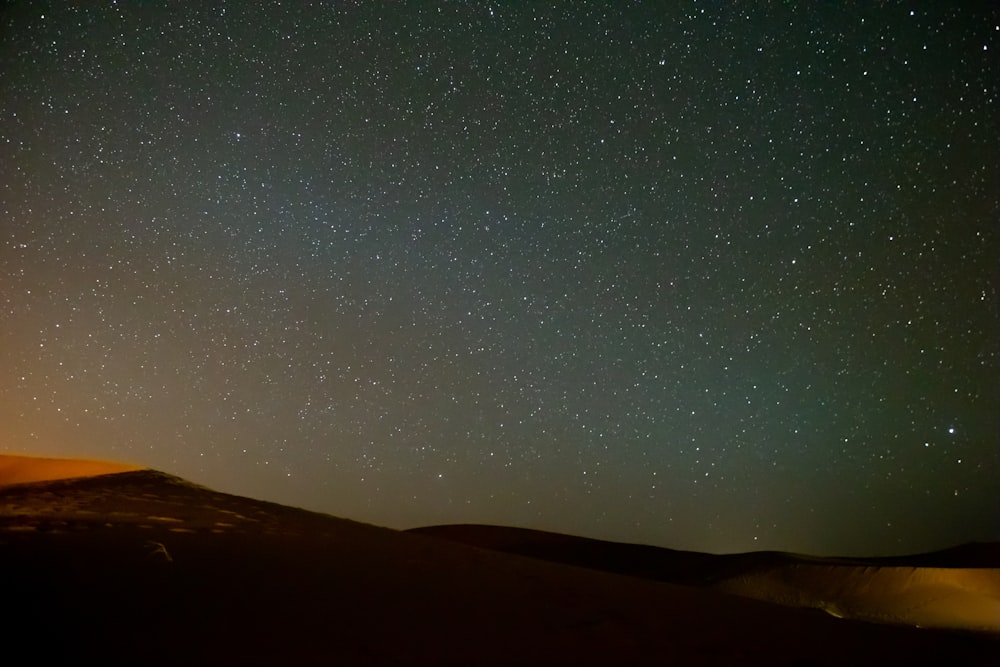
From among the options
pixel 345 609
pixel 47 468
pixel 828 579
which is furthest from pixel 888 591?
pixel 47 468

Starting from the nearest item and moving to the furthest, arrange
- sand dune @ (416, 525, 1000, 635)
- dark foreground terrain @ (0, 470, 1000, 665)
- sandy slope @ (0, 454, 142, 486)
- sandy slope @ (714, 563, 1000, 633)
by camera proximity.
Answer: dark foreground terrain @ (0, 470, 1000, 665) → sandy slope @ (0, 454, 142, 486) → sandy slope @ (714, 563, 1000, 633) → sand dune @ (416, 525, 1000, 635)

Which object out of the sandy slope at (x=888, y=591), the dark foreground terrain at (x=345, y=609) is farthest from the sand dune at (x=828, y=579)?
the dark foreground terrain at (x=345, y=609)

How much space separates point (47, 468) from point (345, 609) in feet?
31.4

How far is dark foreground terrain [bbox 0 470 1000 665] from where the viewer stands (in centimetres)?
390

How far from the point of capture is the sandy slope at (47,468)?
10.6m

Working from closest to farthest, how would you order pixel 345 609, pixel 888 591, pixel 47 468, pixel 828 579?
pixel 345 609 → pixel 47 468 → pixel 888 591 → pixel 828 579

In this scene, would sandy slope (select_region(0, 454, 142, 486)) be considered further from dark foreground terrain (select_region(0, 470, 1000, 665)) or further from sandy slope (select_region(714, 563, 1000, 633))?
sandy slope (select_region(714, 563, 1000, 633))

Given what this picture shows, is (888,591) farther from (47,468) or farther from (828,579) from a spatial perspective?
(47,468)

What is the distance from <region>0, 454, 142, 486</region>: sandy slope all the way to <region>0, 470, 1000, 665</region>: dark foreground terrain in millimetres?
3687

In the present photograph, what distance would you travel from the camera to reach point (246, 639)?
396 centimetres

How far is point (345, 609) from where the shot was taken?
15.6ft

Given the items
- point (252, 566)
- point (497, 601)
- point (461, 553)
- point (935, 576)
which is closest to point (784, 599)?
point (935, 576)

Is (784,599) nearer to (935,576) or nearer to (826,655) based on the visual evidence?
(935,576)

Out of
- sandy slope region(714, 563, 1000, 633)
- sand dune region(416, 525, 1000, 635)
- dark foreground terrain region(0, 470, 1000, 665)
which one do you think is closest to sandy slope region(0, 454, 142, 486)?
dark foreground terrain region(0, 470, 1000, 665)
